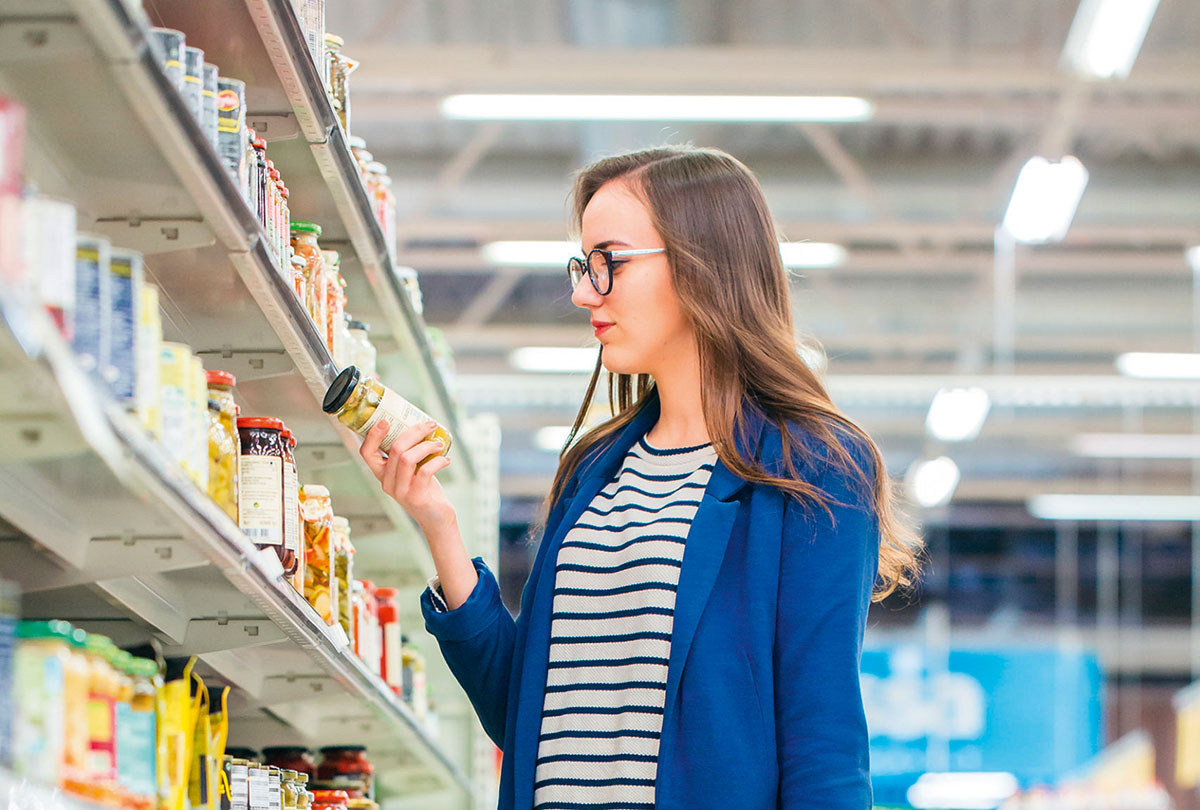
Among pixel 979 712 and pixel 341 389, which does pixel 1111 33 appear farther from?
pixel 979 712

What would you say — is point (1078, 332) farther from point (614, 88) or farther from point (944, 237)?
point (614, 88)

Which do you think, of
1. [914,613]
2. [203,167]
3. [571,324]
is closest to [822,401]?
[203,167]

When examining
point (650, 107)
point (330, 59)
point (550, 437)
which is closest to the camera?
point (330, 59)

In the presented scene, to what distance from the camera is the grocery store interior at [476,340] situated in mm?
1783

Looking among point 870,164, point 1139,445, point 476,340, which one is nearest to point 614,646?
point 870,164

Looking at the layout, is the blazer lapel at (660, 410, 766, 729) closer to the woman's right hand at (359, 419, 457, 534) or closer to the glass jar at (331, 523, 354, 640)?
the woman's right hand at (359, 419, 457, 534)

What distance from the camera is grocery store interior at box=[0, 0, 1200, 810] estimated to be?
178 centimetres

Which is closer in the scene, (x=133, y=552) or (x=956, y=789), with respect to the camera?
(x=133, y=552)

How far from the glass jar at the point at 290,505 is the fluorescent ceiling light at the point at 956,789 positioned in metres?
11.3

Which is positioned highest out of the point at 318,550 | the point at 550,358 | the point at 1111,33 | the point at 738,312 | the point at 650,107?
the point at 550,358

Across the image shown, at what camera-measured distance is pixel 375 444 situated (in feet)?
8.12

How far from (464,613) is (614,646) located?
289mm

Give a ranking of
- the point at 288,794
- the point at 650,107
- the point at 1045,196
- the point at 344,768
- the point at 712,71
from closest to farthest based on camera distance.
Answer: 1. the point at 288,794
2. the point at 344,768
3. the point at 1045,196
4. the point at 650,107
5. the point at 712,71

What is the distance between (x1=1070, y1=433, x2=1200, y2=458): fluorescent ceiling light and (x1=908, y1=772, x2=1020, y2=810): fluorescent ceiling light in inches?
122
